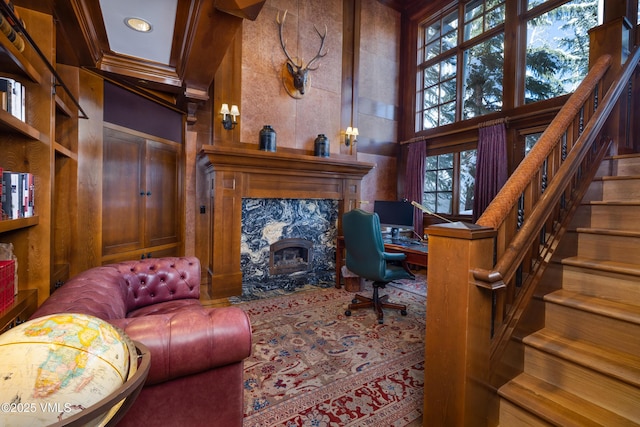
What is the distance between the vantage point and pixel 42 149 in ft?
5.77

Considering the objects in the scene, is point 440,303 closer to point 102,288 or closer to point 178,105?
point 102,288

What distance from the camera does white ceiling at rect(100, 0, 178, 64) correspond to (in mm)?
2035

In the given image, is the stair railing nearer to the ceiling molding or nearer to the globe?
the globe

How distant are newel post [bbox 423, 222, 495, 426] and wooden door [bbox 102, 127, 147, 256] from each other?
323cm

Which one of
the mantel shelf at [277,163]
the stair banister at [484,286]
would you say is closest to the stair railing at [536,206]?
the stair banister at [484,286]

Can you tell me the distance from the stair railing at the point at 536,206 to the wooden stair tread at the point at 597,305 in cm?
15

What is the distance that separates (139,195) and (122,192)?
19cm

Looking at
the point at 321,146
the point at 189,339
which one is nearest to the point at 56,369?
the point at 189,339

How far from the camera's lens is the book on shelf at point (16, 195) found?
148 centimetres

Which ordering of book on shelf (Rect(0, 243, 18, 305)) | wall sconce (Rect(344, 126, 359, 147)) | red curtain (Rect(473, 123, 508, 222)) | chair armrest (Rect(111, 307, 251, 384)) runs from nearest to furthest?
chair armrest (Rect(111, 307, 251, 384)) → book on shelf (Rect(0, 243, 18, 305)) → red curtain (Rect(473, 123, 508, 222)) → wall sconce (Rect(344, 126, 359, 147))

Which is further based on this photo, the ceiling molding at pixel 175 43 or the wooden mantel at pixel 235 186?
the wooden mantel at pixel 235 186

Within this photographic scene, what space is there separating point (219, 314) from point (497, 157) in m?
4.31

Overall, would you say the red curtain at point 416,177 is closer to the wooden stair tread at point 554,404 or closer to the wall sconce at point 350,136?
the wall sconce at point 350,136

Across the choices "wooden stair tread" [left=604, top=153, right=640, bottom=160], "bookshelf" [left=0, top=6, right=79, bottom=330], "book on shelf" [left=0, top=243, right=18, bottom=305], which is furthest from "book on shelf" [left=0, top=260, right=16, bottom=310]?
"wooden stair tread" [left=604, top=153, right=640, bottom=160]
